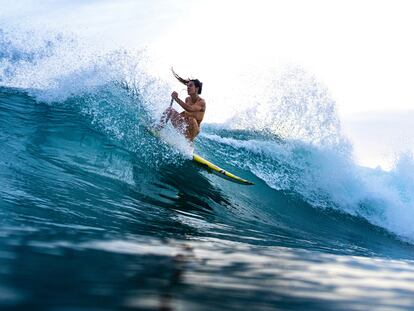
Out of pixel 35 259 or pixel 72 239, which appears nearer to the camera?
pixel 35 259

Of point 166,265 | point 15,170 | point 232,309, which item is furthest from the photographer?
point 15,170

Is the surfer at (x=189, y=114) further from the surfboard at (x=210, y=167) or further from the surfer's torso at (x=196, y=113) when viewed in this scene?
the surfboard at (x=210, y=167)

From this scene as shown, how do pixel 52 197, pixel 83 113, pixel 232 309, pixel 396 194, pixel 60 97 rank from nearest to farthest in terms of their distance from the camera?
pixel 232 309
pixel 52 197
pixel 83 113
pixel 60 97
pixel 396 194

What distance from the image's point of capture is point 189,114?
7.83m

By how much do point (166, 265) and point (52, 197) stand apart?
2.19 m

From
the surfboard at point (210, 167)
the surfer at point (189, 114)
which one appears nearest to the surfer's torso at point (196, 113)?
the surfer at point (189, 114)

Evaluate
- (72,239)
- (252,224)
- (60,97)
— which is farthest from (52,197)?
(60,97)

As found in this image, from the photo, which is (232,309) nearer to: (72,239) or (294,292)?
(294,292)

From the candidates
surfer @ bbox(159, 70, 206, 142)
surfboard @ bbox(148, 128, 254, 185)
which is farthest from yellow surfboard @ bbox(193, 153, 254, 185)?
surfer @ bbox(159, 70, 206, 142)

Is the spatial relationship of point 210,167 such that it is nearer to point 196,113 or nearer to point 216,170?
point 216,170

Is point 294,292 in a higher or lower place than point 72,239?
higher

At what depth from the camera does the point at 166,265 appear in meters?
2.57

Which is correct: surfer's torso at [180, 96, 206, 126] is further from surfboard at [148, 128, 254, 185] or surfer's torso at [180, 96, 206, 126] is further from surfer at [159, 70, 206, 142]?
surfboard at [148, 128, 254, 185]

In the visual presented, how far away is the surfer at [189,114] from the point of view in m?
7.79
